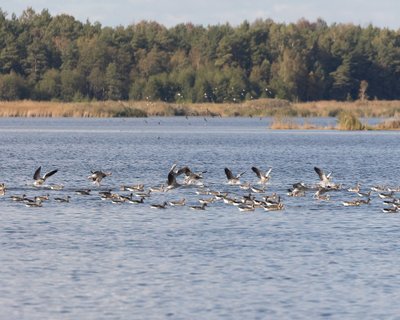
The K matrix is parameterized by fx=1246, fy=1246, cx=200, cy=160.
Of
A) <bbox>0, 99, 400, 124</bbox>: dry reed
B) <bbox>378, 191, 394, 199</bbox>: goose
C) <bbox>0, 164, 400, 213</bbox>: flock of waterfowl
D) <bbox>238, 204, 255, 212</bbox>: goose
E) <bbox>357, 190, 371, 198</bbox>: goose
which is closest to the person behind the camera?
<bbox>238, 204, 255, 212</bbox>: goose

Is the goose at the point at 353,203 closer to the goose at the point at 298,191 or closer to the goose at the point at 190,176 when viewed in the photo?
the goose at the point at 298,191

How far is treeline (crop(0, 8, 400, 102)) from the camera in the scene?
130375 millimetres

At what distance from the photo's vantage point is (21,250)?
2312 cm

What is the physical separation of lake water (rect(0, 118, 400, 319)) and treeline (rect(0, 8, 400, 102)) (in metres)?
84.9

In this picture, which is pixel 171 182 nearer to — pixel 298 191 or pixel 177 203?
pixel 177 203

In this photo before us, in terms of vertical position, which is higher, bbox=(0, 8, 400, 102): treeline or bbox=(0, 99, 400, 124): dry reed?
bbox=(0, 8, 400, 102): treeline

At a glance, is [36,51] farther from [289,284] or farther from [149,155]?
[289,284]

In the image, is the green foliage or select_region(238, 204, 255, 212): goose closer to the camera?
select_region(238, 204, 255, 212): goose

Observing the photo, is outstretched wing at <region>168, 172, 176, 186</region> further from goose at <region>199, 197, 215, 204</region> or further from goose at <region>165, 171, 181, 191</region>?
goose at <region>199, 197, 215, 204</region>

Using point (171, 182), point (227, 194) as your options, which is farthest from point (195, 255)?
point (171, 182)

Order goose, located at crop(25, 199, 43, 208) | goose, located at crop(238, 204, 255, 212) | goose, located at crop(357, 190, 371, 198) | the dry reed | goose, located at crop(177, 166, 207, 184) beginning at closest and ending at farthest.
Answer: goose, located at crop(238, 204, 255, 212)
goose, located at crop(25, 199, 43, 208)
goose, located at crop(357, 190, 371, 198)
goose, located at crop(177, 166, 207, 184)
the dry reed

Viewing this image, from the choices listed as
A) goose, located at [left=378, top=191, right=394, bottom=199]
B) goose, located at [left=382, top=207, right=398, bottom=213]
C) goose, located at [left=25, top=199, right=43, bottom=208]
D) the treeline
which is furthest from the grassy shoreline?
goose, located at [left=25, top=199, right=43, bottom=208]

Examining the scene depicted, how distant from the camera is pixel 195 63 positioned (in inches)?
5655

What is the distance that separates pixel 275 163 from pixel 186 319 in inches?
1329
